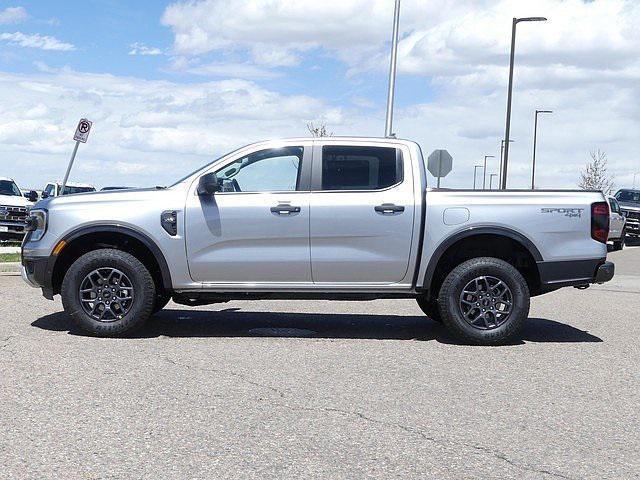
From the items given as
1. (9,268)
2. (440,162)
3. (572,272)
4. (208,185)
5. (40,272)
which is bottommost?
(9,268)

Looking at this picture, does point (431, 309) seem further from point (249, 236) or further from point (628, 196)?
point (628, 196)

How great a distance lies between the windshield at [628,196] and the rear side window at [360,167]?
27.0 m

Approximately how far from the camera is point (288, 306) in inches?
442

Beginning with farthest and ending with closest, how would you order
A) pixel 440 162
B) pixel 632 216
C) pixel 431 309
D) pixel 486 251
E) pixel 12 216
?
pixel 632 216 < pixel 440 162 < pixel 12 216 < pixel 431 309 < pixel 486 251

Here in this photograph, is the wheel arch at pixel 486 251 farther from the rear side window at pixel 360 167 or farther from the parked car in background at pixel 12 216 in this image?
the parked car in background at pixel 12 216

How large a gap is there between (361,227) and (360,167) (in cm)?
61

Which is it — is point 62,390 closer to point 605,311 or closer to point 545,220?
point 545,220

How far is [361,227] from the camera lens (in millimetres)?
8320

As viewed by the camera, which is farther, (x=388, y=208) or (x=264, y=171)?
(x=264, y=171)

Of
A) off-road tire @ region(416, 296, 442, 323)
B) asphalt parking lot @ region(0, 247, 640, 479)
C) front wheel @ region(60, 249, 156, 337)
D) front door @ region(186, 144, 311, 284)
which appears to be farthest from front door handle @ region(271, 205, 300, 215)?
off-road tire @ region(416, 296, 442, 323)

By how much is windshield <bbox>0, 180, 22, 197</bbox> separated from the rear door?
57.1 feet

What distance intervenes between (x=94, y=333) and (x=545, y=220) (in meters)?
4.29

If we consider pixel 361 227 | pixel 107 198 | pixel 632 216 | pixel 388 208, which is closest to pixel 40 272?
pixel 107 198

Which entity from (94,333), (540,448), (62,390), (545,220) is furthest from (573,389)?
(94,333)
